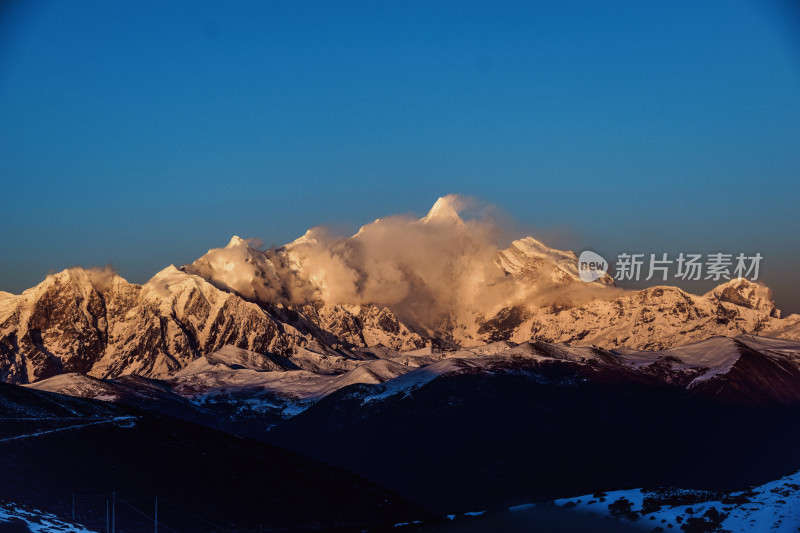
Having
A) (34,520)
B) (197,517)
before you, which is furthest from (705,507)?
(34,520)

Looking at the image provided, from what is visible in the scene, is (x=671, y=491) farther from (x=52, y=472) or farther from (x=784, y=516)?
(x=52, y=472)

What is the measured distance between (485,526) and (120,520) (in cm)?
5129

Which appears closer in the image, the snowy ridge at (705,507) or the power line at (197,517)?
the snowy ridge at (705,507)

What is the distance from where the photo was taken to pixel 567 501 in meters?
151

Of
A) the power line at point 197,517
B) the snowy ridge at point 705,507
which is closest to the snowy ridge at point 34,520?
the power line at point 197,517

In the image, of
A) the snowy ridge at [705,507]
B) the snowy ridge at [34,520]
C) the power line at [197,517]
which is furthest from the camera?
the power line at [197,517]

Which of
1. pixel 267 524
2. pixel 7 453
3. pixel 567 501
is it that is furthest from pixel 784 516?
pixel 7 453

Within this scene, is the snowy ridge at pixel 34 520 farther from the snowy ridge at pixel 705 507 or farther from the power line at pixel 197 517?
the snowy ridge at pixel 705 507

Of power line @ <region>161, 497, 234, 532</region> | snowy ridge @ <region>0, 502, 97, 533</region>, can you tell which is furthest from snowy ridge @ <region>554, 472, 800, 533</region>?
snowy ridge @ <region>0, 502, 97, 533</region>

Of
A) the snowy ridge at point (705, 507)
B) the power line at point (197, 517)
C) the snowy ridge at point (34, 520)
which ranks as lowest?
Answer: the power line at point (197, 517)

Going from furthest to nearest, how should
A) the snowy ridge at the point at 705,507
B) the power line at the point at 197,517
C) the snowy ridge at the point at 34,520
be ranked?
the power line at the point at 197,517 < the snowy ridge at the point at 34,520 < the snowy ridge at the point at 705,507

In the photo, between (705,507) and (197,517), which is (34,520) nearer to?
(197,517)

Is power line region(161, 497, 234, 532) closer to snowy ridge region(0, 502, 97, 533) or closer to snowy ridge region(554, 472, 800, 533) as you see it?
snowy ridge region(0, 502, 97, 533)

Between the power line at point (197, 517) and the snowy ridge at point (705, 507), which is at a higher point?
the snowy ridge at point (705, 507)
